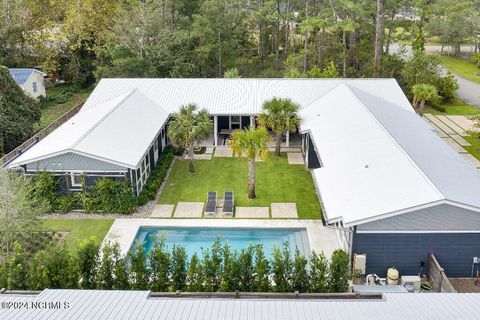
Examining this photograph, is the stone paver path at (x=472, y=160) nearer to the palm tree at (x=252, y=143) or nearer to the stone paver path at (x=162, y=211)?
the palm tree at (x=252, y=143)

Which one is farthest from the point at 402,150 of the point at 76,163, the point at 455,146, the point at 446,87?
the point at 446,87

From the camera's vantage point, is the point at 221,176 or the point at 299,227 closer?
the point at 299,227

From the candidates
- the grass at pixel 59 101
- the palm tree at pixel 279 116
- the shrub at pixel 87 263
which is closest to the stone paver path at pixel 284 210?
the palm tree at pixel 279 116

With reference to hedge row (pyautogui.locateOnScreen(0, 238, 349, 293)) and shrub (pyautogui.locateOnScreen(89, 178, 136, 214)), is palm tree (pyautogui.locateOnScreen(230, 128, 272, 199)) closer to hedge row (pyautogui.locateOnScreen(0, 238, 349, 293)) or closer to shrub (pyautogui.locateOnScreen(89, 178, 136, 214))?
shrub (pyautogui.locateOnScreen(89, 178, 136, 214))

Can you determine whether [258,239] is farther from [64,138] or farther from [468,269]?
[64,138]

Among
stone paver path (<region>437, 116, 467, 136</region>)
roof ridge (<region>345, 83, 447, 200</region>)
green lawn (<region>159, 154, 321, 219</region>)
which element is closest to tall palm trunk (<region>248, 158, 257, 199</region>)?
green lawn (<region>159, 154, 321, 219</region>)

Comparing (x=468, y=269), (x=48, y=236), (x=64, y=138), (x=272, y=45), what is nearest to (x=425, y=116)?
(x=272, y=45)

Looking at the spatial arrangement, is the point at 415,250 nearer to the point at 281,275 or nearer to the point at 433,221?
the point at 433,221
